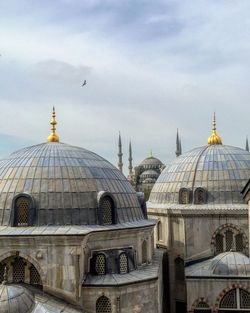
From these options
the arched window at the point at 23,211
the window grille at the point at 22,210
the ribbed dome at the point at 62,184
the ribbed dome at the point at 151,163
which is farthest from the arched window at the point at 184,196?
the ribbed dome at the point at 151,163

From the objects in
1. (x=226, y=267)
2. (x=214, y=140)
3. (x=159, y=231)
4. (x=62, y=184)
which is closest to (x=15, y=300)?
(x=62, y=184)

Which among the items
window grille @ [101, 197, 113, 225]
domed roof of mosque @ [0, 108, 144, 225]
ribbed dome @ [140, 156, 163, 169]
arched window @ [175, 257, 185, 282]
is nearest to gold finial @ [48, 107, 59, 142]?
domed roof of mosque @ [0, 108, 144, 225]

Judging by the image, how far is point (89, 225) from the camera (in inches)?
692

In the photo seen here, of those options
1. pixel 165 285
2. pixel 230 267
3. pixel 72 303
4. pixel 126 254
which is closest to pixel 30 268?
pixel 72 303

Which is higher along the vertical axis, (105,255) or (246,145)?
(246,145)

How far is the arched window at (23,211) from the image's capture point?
17172mm

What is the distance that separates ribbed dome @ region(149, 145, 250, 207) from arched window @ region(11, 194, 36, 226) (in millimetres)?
10804

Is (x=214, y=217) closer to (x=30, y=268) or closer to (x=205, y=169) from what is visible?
(x=205, y=169)

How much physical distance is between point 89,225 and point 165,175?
11.1 meters

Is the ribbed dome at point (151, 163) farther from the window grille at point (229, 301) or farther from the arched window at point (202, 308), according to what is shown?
the window grille at point (229, 301)

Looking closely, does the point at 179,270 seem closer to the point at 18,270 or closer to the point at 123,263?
the point at 123,263

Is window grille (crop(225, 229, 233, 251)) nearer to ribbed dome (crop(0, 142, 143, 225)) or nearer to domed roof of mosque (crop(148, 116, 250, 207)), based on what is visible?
domed roof of mosque (crop(148, 116, 250, 207))

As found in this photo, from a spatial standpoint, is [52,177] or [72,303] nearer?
[72,303]

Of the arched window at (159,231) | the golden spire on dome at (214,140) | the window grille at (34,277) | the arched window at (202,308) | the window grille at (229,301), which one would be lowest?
the arched window at (202,308)
